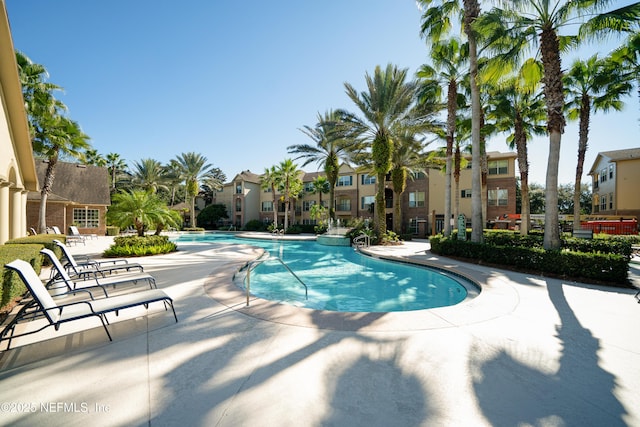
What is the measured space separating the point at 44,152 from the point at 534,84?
29738mm

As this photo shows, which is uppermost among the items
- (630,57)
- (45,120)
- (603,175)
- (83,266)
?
(630,57)

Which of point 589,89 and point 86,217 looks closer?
point 589,89

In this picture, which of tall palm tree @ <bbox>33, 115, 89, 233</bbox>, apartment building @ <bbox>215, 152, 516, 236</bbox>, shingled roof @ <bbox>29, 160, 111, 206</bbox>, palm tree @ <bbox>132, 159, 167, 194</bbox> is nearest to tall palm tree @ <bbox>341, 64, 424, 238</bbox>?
apartment building @ <bbox>215, 152, 516, 236</bbox>

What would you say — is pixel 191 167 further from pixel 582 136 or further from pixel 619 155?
pixel 619 155

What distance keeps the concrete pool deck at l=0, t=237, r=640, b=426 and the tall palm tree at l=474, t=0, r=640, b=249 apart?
20.9ft

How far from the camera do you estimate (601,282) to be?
8695 millimetres

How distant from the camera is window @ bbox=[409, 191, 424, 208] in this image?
32781mm

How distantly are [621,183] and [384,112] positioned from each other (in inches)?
1119

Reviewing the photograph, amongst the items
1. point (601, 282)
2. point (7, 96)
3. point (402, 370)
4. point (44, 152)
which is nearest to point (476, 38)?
point (601, 282)

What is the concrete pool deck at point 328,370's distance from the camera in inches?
110

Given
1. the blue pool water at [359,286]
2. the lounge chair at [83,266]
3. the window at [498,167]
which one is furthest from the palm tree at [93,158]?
the window at [498,167]

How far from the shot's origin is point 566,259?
369 inches

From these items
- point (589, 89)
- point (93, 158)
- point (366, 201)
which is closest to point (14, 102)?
point (589, 89)

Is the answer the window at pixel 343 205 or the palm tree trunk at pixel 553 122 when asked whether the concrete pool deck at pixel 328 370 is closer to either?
the palm tree trunk at pixel 553 122
